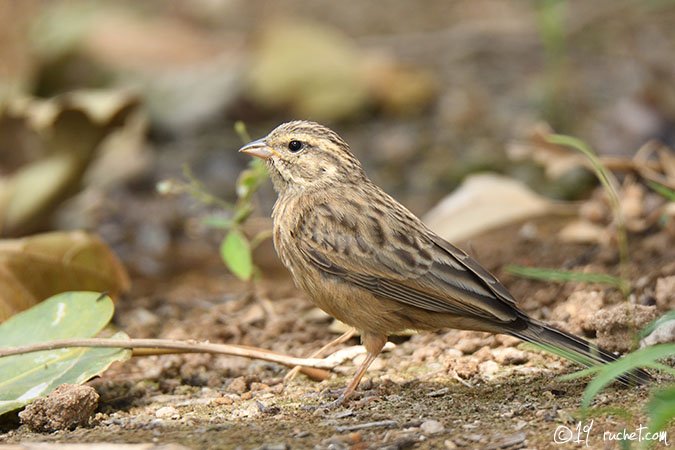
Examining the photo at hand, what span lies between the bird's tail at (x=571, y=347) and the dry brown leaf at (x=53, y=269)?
247cm

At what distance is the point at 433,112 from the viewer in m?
10.0

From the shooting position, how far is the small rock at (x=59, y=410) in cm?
440

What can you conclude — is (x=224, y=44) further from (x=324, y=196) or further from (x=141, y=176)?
(x=324, y=196)

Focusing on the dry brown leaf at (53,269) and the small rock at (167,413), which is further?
the dry brown leaf at (53,269)

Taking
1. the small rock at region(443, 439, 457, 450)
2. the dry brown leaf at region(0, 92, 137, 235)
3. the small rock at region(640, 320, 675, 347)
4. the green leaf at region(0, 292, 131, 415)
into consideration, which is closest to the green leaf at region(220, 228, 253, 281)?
the green leaf at region(0, 292, 131, 415)

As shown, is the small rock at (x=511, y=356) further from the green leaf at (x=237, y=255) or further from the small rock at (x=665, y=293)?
the green leaf at (x=237, y=255)

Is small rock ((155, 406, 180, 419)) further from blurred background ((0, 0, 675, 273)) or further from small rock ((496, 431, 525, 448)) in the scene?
blurred background ((0, 0, 675, 273))

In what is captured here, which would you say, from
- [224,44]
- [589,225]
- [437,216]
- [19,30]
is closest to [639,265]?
[589,225]

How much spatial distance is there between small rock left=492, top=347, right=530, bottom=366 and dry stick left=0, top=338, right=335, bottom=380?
0.82 metres

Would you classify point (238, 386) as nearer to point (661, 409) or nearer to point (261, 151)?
point (261, 151)

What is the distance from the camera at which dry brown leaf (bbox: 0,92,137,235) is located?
282 inches

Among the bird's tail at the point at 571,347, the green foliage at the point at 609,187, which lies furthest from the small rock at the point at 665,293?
the bird's tail at the point at 571,347

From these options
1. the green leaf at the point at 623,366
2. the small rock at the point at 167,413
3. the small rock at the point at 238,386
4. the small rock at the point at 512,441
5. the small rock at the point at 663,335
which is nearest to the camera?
the green leaf at the point at 623,366

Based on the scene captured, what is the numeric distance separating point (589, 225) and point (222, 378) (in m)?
2.66
